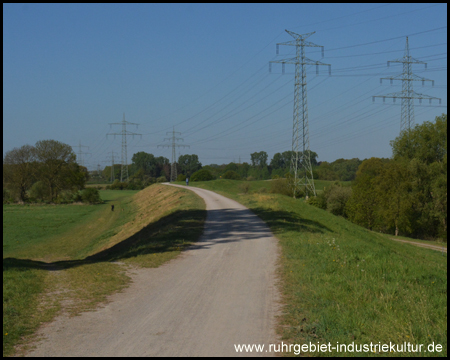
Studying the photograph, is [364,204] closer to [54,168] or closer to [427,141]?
[427,141]

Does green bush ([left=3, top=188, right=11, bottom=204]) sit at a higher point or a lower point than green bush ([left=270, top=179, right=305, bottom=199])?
lower

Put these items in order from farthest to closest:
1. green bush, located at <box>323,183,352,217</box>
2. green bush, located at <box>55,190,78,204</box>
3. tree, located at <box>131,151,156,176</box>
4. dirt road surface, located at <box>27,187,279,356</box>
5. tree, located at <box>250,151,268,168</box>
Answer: tree, located at <box>250,151,268,168</box>
tree, located at <box>131,151,156,176</box>
green bush, located at <box>55,190,78,204</box>
green bush, located at <box>323,183,352,217</box>
dirt road surface, located at <box>27,187,279,356</box>

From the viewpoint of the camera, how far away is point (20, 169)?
66750 mm

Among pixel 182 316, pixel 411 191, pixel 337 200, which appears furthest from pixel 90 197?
pixel 182 316

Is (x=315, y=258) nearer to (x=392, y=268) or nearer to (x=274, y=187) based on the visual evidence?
(x=392, y=268)

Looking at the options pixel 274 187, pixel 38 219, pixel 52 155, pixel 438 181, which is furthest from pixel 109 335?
pixel 52 155

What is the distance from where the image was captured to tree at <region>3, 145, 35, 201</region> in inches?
2586

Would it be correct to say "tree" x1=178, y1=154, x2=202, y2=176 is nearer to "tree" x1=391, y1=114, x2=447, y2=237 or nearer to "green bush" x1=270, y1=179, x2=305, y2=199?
"green bush" x1=270, y1=179, x2=305, y2=199

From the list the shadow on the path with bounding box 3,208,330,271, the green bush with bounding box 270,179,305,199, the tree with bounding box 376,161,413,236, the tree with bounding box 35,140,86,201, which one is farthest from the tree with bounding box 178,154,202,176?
the shadow on the path with bounding box 3,208,330,271

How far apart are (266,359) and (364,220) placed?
53442 mm

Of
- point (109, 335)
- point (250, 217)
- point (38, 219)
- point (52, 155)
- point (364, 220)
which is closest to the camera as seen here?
Result: point (109, 335)

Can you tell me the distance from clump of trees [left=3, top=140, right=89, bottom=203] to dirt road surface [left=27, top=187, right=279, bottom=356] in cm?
6389

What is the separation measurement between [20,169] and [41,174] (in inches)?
133

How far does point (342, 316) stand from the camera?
21.6 feet
